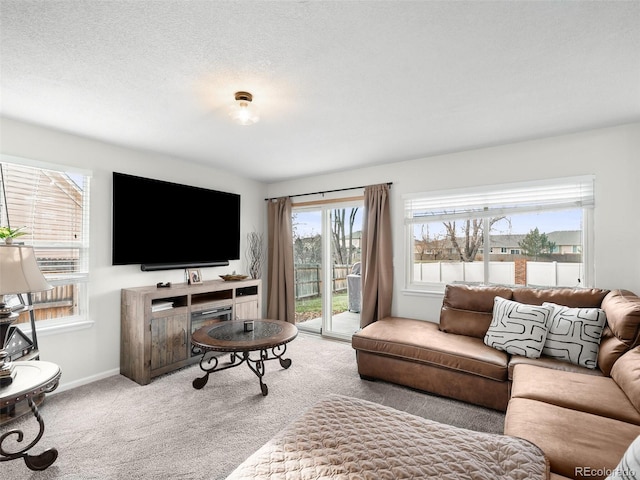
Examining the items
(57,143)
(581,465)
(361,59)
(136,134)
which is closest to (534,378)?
(581,465)

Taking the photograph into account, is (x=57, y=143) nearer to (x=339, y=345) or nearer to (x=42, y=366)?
(x=42, y=366)

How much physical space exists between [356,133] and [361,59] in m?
1.20

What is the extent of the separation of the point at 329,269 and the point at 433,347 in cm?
224

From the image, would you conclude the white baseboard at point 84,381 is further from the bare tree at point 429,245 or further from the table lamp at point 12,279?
the bare tree at point 429,245

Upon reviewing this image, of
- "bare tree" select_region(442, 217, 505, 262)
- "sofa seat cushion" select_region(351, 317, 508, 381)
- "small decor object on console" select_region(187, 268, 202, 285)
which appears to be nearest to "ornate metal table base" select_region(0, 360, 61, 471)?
"small decor object on console" select_region(187, 268, 202, 285)

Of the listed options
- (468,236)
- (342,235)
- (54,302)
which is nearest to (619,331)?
(468,236)

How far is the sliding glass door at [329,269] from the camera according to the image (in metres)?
4.62

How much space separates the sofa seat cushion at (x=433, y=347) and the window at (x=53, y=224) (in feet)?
9.36

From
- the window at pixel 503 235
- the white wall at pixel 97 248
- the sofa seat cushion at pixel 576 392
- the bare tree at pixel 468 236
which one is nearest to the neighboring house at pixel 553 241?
the window at pixel 503 235

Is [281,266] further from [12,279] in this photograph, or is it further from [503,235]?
[12,279]

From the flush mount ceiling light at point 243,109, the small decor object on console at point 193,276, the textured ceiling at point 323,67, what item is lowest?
the small decor object on console at point 193,276

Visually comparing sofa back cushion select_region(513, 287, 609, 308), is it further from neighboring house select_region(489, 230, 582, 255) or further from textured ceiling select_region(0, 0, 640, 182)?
textured ceiling select_region(0, 0, 640, 182)

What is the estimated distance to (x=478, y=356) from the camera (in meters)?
2.55

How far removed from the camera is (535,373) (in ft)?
7.09
